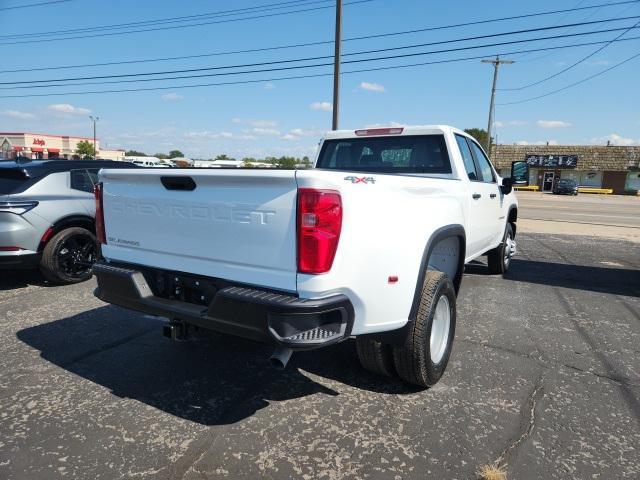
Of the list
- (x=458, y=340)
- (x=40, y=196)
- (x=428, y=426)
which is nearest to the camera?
(x=428, y=426)

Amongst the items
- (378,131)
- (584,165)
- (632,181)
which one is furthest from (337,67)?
(632,181)

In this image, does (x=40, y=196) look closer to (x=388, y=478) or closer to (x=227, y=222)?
(x=227, y=222)

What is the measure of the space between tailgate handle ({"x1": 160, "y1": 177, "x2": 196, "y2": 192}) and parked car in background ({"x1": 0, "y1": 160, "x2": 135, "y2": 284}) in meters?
3.05

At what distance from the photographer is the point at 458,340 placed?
4.30 metres

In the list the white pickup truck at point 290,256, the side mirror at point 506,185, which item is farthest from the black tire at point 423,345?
the side mirror at point 506,185

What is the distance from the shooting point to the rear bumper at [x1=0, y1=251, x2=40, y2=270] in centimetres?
536

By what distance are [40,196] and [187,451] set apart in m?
4.48

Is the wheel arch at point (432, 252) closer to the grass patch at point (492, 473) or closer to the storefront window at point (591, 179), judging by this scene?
the grass patch at point (492, 473)

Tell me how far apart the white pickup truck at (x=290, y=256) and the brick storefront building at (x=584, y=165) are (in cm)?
5219

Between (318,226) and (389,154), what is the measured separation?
2722 millimetres

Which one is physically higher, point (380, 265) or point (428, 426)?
point (380, 265)

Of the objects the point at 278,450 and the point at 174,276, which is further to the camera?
the point at 174,276

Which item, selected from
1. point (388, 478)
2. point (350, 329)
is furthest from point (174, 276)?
point (388, 478)

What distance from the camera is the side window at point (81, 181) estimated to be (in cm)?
616
